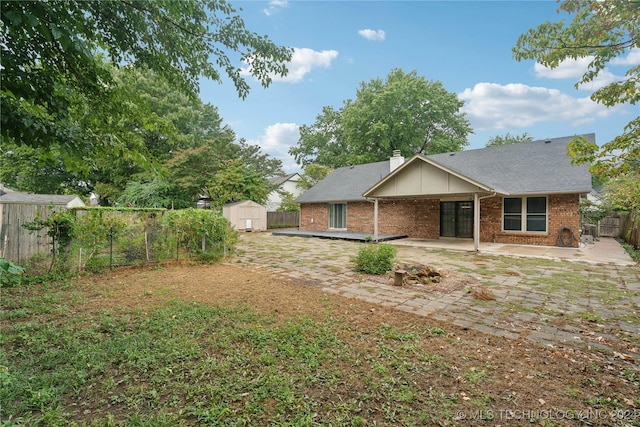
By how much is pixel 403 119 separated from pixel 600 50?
2415 centimetres

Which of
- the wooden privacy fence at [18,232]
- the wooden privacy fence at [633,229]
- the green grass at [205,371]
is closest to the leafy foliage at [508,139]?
the wooden privacy fence at [633,229]

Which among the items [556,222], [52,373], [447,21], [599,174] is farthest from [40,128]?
[556,222]

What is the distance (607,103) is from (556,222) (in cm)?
994

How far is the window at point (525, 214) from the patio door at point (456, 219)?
1484 millimetres

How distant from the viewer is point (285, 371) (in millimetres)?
2656

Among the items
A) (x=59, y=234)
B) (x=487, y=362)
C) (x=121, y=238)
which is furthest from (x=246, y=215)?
(x=487, y=362)

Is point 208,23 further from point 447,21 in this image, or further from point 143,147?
point 447,21

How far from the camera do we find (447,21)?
26.8ft

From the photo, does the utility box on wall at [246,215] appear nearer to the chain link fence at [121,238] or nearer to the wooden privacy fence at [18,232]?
Result: the chain link fence at [121,238]

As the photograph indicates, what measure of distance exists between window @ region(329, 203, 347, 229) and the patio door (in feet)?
18.6

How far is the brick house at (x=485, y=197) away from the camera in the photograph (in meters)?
11.0

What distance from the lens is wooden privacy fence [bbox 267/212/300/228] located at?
2311 centimetres

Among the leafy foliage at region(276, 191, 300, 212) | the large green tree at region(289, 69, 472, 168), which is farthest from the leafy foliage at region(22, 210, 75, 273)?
the large green tree at region(289, 69, 472, 168)

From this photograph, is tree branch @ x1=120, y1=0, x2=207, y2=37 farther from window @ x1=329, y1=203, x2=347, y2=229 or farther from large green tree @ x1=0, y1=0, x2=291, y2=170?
window @ x1=329, y1=203, x2=347, y2=229
